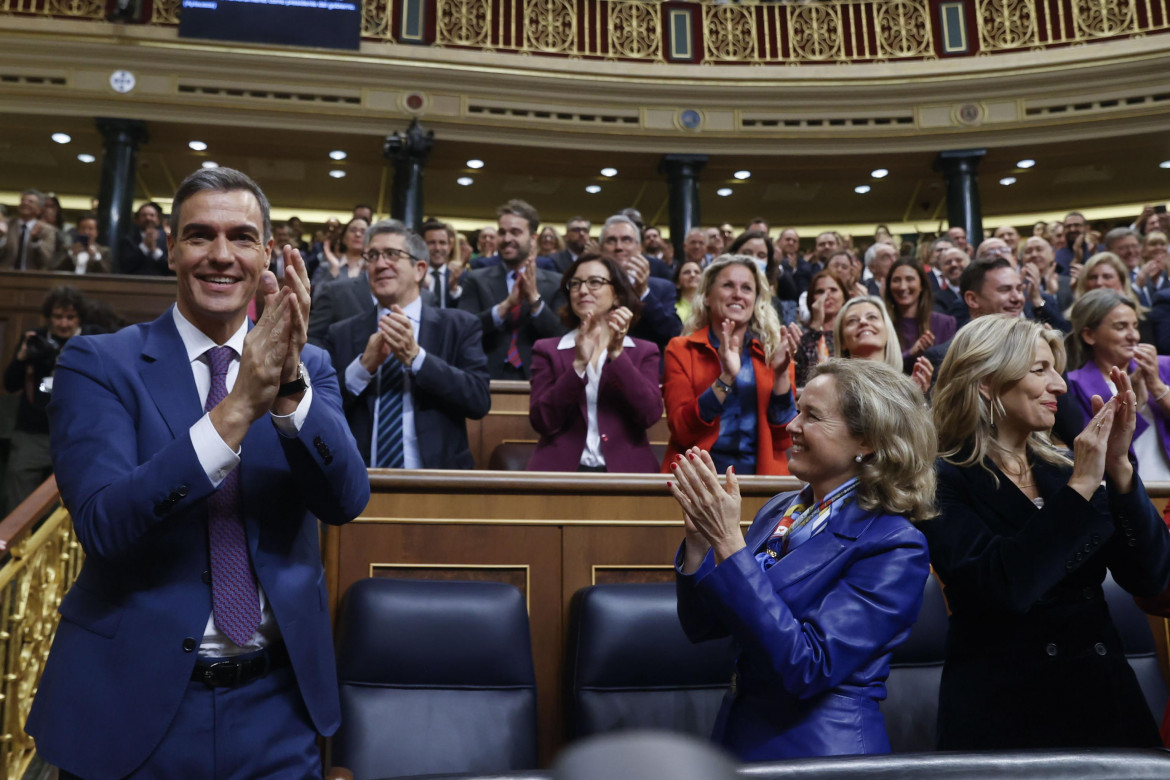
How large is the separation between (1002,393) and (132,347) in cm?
134

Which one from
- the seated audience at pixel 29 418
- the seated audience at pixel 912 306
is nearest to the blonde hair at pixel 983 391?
the seated audience at pixel 912 306

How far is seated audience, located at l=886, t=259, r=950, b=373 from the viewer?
137 inches

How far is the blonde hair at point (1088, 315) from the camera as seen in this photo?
2.72 meters

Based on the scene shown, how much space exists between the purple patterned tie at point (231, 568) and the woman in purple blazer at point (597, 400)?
148 cm

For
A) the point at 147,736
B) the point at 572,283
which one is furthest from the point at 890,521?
the point at 572,283

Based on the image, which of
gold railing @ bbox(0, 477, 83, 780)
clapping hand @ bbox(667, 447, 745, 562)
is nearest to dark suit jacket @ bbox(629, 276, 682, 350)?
gold railing @ bbox(0, 477, 83, 780)

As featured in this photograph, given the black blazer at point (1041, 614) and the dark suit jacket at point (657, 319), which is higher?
the dark suit jacket at point (657, 319)

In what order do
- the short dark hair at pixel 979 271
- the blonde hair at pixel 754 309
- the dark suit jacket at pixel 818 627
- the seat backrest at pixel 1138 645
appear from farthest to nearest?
the short dark hair at pixel 979 271
the blonde hair at pixel 754 309
the seat backrest at pixel 1138 645
the dark suit jacket at pixel 818 627

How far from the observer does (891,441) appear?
4.84 ft

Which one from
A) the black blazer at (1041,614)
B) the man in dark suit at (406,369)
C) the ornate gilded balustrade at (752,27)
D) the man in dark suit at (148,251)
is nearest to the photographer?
the black blazer at (1041,614)

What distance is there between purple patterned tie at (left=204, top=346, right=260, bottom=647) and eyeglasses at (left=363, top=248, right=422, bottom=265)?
167 cm

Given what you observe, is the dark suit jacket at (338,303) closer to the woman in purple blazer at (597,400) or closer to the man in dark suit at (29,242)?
the woman in purple blazer at (597,400)

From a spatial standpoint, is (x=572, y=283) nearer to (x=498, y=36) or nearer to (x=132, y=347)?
(x=132, y=347)

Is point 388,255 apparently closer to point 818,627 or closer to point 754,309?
point 754,309
